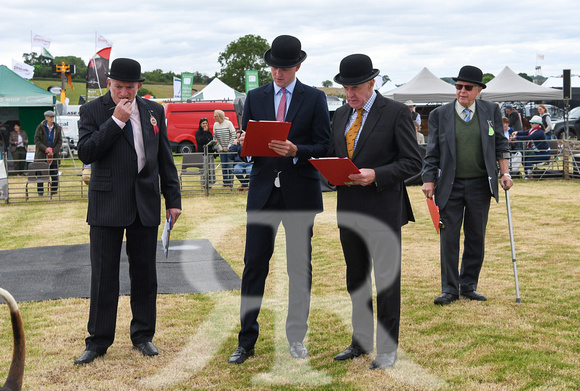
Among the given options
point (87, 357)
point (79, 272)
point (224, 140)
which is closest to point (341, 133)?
point (87, 357)

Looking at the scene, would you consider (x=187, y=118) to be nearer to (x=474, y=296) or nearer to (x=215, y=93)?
(x=215, y=93)

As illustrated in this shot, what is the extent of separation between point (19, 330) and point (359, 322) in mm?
2623

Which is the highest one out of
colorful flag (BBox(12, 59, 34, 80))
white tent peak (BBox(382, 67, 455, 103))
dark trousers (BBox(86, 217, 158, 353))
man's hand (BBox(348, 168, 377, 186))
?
colorful flag (BBox(12, 59, 34, 80))

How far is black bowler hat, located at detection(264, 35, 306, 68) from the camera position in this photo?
14.8ft

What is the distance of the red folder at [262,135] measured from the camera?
419cm

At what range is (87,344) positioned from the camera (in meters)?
4.71

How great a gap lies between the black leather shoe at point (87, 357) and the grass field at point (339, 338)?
0.07 meters

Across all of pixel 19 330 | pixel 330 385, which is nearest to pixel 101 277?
pixel 330 385

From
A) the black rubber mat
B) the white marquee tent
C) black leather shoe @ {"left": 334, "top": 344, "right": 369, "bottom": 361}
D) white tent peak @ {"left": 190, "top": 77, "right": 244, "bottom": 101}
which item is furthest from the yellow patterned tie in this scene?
white tent peak @ {"left": 190, "top": 77, "right": 244, "bottom": 101}

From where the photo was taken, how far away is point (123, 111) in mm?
4438

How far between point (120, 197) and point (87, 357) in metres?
1.12

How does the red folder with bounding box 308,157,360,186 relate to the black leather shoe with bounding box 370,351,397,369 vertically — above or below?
above

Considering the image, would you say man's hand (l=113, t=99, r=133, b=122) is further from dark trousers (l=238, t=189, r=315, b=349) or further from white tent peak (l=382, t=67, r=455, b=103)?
white tent peak (l=382, t=67, r=455, b=103)

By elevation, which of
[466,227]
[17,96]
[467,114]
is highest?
[17,96]
